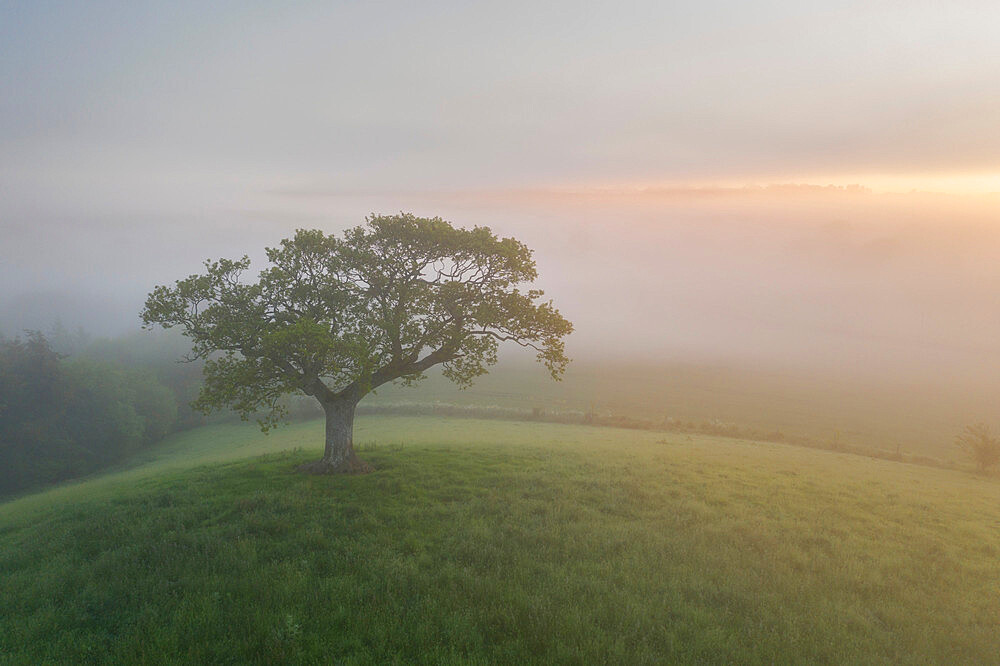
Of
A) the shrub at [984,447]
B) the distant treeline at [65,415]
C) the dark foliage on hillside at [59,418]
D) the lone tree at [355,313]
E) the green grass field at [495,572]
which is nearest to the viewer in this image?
the green grass field at [495,572]

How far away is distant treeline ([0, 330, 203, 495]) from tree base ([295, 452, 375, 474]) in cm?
4500

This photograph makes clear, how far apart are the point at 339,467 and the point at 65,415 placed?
5435 centimetres

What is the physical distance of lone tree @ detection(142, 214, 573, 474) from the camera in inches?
830

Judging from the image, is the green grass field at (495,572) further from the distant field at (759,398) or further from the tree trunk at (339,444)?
the distant field at (759,398)

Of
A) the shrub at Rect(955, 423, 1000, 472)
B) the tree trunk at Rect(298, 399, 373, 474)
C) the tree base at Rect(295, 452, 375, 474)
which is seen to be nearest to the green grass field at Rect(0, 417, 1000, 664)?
the tree base at Rect(295, 452, 375, 474)

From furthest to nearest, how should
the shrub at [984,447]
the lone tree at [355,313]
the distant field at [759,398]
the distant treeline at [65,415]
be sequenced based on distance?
the distant field at [759,398]
the distant treeline at [65,415]
the shrub at [984,447]
the lone tree at [355,313]

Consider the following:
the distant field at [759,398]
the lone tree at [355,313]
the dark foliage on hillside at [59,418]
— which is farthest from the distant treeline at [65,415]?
the lone tree at [355,313]

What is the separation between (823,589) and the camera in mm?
12758

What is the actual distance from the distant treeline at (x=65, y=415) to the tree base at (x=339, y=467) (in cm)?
4500

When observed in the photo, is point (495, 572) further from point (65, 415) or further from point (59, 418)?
point (65, 415)

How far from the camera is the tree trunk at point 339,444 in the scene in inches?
888

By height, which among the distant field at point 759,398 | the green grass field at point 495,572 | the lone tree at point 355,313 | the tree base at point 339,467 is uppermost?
the lone tree at point 355,313

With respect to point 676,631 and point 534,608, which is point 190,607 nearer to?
point 534,608

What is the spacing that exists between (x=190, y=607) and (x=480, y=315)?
14.9 meters
